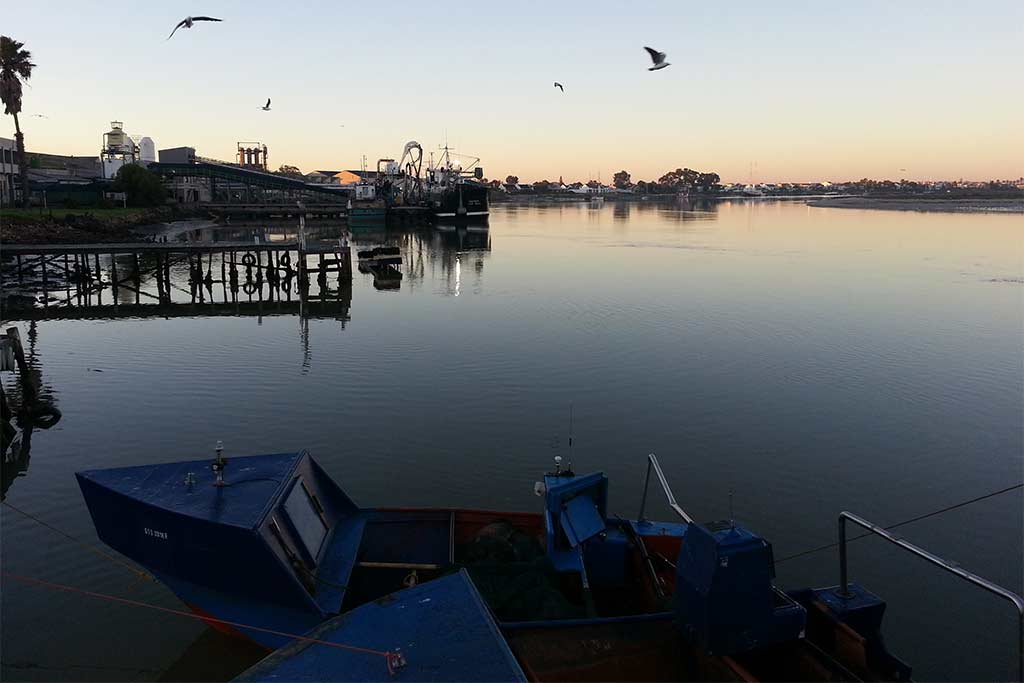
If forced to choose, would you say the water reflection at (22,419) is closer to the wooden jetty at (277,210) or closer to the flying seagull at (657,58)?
the flying seagull at (657,58)

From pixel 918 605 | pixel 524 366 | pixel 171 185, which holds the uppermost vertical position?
pixel 171 185

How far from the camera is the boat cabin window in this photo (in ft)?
32.9

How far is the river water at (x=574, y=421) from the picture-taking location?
36.9 feet

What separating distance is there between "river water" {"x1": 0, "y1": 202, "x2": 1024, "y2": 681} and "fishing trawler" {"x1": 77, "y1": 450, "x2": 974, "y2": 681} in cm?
188

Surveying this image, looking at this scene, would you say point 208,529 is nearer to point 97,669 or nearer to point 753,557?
point 97,669

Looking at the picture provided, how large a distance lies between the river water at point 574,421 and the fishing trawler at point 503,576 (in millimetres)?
1875

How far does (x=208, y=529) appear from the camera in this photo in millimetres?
9133

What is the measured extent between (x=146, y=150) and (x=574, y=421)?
156023 mm

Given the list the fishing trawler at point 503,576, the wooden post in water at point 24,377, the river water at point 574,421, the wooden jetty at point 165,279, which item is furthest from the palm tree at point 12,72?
the fishing trawler at point 503,576

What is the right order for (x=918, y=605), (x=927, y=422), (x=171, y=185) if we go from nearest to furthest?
1. (x=918, y=605)
2. (x=927, y=422)
3. (x=171, y=185)

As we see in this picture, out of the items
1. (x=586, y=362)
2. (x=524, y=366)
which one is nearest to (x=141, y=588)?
(x=524, y=366)

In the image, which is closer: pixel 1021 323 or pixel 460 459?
pixel 460 459

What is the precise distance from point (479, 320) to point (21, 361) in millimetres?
19484

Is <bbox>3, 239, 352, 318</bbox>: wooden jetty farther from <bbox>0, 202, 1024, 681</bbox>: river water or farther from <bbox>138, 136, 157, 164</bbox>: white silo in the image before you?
<bbox>138, 136, 157, 164</bbox>: white silo
